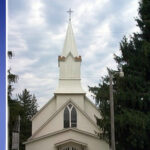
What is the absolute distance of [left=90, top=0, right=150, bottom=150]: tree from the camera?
1424 cm

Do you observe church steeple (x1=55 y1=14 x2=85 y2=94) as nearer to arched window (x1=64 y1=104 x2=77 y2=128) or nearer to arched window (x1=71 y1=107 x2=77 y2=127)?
arched window (x1=64 y1=104 x2=77 y2=128)

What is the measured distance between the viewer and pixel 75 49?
1355 inches

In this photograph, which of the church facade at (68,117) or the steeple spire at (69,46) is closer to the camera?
the church facade at (68,117)

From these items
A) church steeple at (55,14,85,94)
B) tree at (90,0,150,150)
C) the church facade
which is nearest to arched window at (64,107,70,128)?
the church facade

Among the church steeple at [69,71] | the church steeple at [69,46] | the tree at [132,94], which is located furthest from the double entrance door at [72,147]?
the church steeple at [69,46]

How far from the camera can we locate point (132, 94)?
15.5 m

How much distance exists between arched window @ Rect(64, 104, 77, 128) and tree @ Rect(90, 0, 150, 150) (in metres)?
12.6

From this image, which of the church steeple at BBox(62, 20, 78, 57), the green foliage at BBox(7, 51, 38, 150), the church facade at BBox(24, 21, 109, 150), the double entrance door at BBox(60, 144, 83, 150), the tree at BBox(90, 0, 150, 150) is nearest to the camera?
the tree at BBox(90, 0, 150, 150)

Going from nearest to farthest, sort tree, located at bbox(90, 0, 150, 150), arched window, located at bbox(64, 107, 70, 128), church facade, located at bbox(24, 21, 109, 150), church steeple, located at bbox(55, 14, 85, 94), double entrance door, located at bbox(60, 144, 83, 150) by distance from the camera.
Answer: tree, located at bbox(90, 0, 150, 150), double entrance door, located at bbox(60, 144, 83, 150), church facade, located at bbox(24, 21, 109, 150), arched window, located at bbox(64, 107, 70, 128), church steeple, located at bbox(55, 14, 85, 94)

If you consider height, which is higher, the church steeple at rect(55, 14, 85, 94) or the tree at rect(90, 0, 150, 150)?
the church steeple at rect(55, 14, 85, 94)

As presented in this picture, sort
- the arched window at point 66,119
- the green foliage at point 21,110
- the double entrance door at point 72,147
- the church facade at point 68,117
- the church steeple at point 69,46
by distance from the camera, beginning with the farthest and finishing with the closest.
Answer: the church steeple at point 69,46, the arched window at point 66,119, the church facade at point 68,117, the double entrance door at point 72,147, the green foliage at point 21,110

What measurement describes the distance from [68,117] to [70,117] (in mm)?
222

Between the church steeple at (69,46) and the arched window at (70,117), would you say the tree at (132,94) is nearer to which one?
the arched window at (70,117)

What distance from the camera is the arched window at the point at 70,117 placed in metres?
29.6
